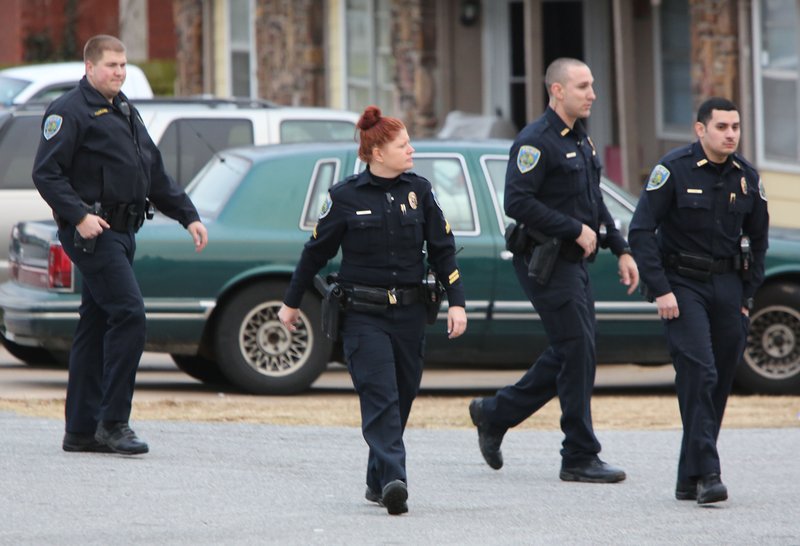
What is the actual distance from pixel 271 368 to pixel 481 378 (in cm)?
237

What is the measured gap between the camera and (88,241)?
8.15 m

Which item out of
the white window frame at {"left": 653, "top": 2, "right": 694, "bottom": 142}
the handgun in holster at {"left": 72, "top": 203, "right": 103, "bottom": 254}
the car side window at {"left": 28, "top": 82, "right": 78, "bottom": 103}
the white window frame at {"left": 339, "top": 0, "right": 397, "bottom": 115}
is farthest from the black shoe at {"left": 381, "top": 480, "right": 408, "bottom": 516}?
the white window frame at {"left": 339, "top": 0, "right": 397, "bottom": 115}

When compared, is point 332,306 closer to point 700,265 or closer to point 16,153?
point 700,265

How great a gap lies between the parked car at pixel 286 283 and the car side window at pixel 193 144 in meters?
2.12

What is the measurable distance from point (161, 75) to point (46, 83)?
12.9 m

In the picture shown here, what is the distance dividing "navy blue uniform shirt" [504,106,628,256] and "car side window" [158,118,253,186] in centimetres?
587

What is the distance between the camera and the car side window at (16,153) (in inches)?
527

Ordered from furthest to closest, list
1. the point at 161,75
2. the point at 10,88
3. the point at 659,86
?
1. the point at 161,75
2. the point at 659,86
3. the point at 10,88

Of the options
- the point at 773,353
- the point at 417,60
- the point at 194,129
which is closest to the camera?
the point at 773,353

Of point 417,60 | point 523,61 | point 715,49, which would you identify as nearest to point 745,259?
point 715,49

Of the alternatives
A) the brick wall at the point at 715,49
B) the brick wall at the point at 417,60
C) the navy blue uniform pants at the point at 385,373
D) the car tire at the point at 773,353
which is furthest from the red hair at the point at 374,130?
the brick wall at the point at 417,60

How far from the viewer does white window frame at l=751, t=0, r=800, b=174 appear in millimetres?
16547

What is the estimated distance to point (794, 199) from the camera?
53.8 feet

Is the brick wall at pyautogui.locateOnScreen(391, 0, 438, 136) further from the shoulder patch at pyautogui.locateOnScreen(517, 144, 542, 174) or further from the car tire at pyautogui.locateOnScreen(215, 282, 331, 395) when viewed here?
the shoulder patch at pyautogui.locateOnScreen(517, 144, 542, 174)
